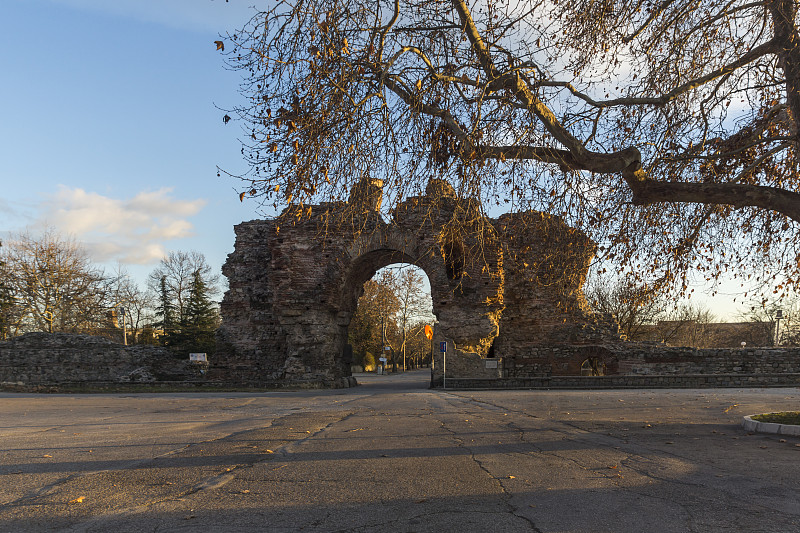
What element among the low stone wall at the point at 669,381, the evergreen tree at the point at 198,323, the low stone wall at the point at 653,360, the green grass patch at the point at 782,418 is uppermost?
the evergreen tree at the point at 198,323

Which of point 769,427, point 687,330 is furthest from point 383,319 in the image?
point 769,427

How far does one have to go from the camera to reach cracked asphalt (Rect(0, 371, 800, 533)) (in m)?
3.79

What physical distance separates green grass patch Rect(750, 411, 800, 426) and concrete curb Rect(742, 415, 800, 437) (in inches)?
A: 10.2

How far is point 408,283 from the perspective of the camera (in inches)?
2360

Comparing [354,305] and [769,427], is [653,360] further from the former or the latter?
[769,427]

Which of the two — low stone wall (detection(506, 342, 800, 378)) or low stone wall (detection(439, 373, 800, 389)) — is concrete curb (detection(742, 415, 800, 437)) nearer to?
low stone wall (detection(439, 373, 800, 389))

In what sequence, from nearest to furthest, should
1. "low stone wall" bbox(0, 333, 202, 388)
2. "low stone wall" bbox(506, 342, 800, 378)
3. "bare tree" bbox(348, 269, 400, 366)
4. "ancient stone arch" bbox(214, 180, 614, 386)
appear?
"low stone wall" bbox(506, 342, 800, 378) < "ancient stone arch" bbox(214, 180, 614, 386) < "low stone wall" bbox(0, 333, 202, 388) < "bare tree" bbox(348, 269, 400, 366)

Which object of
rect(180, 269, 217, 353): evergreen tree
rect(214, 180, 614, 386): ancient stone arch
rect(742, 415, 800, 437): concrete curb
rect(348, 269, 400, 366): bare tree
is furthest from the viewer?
rect(348, 269, 400, 366): bare tree

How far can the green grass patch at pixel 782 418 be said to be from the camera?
8.23 meters

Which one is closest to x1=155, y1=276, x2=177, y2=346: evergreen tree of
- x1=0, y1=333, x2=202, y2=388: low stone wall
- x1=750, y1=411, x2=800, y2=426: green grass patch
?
x1=0, y1=333, x2=202, y2=388: low stone wall

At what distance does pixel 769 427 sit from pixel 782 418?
741 mm

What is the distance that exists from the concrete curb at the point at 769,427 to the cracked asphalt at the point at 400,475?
0.20m

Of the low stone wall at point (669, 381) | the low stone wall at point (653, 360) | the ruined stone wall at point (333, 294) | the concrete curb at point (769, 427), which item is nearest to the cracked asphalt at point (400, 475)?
the concrete curb at point (769, 427)

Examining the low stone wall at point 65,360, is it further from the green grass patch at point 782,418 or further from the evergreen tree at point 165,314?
the green grass patch at point 782,418
